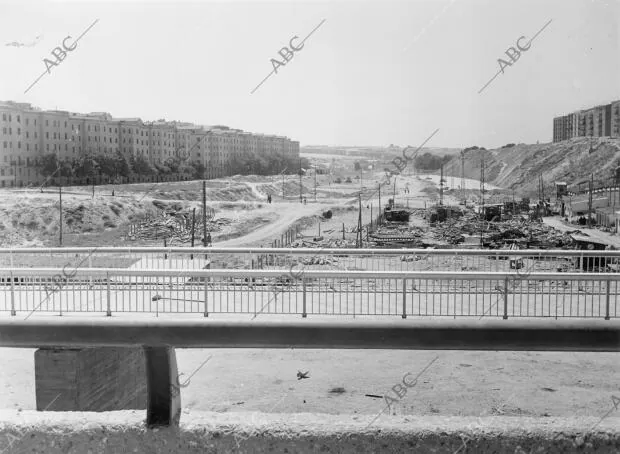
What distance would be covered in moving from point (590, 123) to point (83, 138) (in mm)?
8925

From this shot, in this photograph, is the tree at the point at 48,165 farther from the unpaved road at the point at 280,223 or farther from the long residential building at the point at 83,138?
the unpaved road at the point at 280,223

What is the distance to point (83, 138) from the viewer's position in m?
11.5

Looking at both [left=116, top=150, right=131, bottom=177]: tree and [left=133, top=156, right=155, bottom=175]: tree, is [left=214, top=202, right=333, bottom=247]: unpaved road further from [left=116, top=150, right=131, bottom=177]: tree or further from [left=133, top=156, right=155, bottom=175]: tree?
[left=116, top=150, right=131, bottom=177]: tree

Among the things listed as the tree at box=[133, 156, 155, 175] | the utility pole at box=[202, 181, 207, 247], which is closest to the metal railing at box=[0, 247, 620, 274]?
the utility pole at box=[202, 181, 207, 247]

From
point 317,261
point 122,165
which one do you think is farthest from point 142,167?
point 317,261

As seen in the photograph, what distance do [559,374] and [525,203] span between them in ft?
17.0

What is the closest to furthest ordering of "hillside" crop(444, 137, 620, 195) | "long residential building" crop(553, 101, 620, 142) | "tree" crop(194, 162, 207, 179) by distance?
"long residential building" crop(553, 101, 620, 142) < "tree" crop(194, 162, 207, 179) < "hillside" crop(444, 137, 620, 195)

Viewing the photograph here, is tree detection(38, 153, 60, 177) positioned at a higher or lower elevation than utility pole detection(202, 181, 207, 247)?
higher

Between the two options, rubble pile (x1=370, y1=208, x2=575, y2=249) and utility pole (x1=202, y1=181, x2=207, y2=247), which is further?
utility pole (x1=202, y1=181, x2=207, y2=247)

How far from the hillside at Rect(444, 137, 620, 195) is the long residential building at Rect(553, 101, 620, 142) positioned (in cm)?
21

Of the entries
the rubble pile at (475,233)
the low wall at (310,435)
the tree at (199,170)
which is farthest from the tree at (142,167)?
the low wall at (310,435)

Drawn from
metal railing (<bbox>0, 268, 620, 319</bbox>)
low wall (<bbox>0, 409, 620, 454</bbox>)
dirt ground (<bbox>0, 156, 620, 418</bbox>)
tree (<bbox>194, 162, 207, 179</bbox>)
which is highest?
tree (<bbox>194, 162, 207, 179</bbox>)

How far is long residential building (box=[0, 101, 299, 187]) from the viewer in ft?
36.1

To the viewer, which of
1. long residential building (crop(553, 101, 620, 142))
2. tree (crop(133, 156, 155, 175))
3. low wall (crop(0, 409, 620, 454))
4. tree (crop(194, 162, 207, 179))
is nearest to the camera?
low wall (crop(0, 409, 620, 454))
